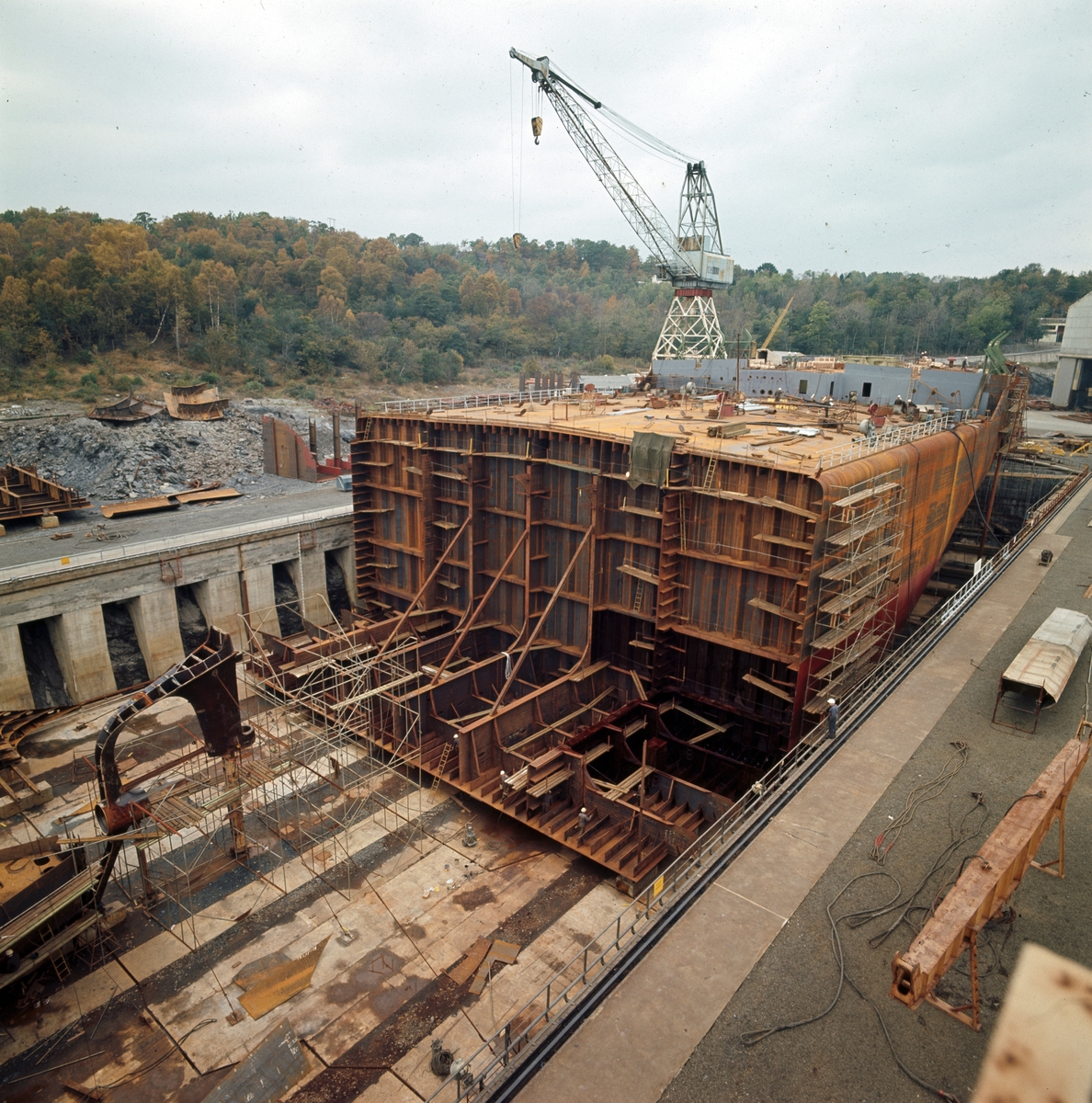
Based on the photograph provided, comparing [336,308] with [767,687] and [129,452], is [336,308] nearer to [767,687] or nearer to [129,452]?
[129,452]

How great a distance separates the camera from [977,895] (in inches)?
318

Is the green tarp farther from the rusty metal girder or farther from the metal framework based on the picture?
the metal framework

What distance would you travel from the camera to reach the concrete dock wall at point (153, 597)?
2373 centimetres

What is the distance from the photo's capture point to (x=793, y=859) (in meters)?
11.6

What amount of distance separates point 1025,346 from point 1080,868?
379 feet

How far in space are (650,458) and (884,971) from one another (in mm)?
13221

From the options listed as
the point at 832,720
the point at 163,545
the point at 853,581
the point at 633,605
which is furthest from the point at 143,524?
the point at 832,720

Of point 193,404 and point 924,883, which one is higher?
point 193,404

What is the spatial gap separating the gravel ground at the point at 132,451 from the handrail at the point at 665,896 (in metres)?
33.0

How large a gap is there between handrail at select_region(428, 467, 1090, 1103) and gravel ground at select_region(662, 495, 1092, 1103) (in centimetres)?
143

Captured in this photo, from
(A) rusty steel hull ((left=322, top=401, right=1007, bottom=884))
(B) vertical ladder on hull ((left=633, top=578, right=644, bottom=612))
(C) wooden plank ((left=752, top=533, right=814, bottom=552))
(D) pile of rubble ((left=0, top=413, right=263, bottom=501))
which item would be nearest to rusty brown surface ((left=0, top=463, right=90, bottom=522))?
(D) pile of rubble ((left=0, top=413, right=263, bottom=501))

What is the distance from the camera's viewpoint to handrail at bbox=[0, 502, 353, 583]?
2480 cm

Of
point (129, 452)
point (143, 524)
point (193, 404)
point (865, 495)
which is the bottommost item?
point (143, 524)

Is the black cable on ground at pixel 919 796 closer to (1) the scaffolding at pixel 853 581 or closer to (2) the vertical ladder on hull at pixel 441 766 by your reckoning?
(1) the scaffolding at pixel 853 581
